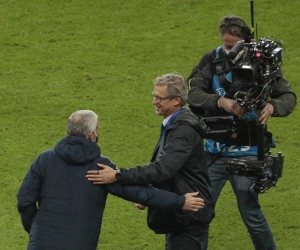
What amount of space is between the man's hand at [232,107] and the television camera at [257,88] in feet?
0.18

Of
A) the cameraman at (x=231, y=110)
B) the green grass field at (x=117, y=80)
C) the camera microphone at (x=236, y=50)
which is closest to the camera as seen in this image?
the camera microphone at (x=236, y=50)

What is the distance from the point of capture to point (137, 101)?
11.4 metres

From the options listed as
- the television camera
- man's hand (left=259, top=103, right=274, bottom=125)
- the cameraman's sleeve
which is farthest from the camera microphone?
the cameraman's sleeve

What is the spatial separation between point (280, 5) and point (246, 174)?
7.44 m

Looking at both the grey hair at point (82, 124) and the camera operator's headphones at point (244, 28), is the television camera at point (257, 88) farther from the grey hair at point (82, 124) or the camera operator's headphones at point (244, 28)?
the grey hair at point (82, 124)

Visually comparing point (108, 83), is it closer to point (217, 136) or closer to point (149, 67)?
point (149, 67)

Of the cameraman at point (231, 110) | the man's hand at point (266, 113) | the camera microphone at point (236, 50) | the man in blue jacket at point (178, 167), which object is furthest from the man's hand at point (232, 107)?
the man in blue jacket at point (178, 167)

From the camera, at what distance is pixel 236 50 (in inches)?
281

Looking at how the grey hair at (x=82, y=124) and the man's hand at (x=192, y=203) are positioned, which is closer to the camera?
the grey hair at (x=82, y=124)

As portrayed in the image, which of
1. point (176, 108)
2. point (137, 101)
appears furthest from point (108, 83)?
point (176, 108)

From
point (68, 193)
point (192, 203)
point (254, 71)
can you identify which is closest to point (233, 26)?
point (254, 71)

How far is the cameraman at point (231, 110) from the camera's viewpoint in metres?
7.33

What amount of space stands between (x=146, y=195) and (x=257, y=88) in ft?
4.65

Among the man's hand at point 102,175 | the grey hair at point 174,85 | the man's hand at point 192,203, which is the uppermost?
the grey hair at point 174,85
